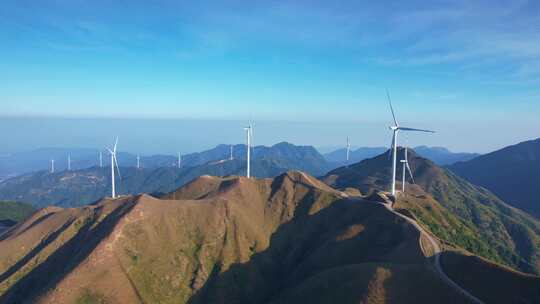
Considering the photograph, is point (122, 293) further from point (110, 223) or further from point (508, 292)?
point (508, 292)

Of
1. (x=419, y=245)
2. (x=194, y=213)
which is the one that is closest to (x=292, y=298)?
(x=419, y=245)

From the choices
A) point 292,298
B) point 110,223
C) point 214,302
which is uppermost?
point 110,223

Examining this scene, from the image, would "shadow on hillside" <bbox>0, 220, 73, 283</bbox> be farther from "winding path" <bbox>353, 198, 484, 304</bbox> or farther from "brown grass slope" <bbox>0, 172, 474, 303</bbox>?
"winding path" <bbox>353, 198, 484, 304</bbox>

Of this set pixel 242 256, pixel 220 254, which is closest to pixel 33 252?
pixel 220 254

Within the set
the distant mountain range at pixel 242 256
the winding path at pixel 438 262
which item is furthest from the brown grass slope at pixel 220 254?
the winding path at pixel 438 262

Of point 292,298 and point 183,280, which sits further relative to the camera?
point 183,280

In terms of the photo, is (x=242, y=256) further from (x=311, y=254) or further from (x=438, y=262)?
(x=438, y=262)
